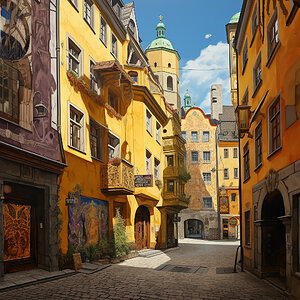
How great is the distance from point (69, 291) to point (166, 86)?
4220cm

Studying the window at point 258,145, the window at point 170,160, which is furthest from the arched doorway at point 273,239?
the window at point 170,160

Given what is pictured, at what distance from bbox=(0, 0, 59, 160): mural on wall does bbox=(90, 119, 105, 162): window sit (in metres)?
3.86

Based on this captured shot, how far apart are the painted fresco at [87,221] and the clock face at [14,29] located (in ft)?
19.5

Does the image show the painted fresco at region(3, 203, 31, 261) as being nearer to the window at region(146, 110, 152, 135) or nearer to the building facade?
the building facade

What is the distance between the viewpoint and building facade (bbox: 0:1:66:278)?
425 inches

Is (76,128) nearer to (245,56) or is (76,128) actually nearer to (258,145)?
(258,145)

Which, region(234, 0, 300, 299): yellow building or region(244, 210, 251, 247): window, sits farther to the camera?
region(244, 210, 251, 247): window

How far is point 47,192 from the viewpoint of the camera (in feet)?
41.1

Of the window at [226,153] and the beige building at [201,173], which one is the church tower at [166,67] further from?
the window at [226,153]

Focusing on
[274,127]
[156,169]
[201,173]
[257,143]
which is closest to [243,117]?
[257,143]

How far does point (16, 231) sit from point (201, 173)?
36591 millimetres

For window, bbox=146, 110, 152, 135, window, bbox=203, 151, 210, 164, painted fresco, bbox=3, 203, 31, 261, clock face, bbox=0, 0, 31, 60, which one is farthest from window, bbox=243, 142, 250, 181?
window, bbox=203, 151, 210, 164

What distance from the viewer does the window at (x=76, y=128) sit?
1495cm

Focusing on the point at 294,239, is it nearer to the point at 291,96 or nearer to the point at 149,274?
the point at 291,96
